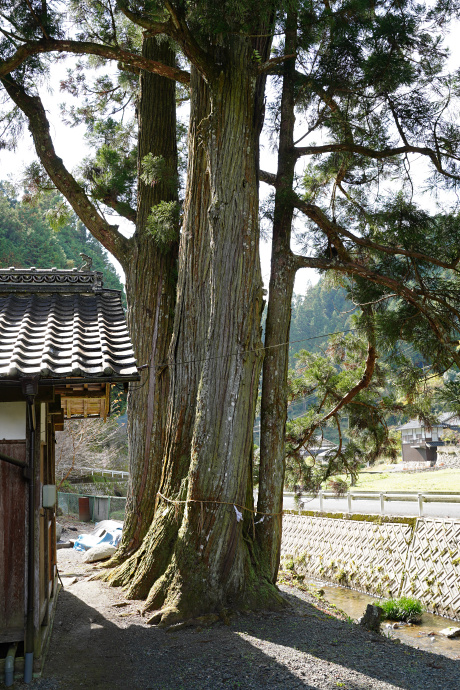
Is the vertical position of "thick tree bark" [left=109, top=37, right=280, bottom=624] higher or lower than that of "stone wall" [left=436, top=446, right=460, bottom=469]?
higher

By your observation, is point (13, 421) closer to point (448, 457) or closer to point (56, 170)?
point (56, 170)

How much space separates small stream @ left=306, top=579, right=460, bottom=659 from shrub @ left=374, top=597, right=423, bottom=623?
0.12 m

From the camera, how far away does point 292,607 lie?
21.9 ft

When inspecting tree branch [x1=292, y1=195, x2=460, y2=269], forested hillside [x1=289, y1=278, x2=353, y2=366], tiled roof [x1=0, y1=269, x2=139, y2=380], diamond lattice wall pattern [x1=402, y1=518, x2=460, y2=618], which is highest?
forested hillside [x1=289, y1=278, x2=353, y2=366]

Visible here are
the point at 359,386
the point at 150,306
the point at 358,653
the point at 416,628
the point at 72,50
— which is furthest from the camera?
the point at 359,386

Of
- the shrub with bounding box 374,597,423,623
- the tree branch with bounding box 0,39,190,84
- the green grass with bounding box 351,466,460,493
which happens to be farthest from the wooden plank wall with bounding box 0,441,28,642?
the green grass with bounding box 351,466,460,493

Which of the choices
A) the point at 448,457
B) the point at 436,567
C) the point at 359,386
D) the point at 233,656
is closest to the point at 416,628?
the point at 436,567

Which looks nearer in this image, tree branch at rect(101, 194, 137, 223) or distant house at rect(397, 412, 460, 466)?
tree branch at rect(101, 194, 137, 223)

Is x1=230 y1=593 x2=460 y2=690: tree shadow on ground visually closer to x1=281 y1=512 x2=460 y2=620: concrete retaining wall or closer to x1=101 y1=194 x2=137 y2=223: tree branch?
x1=281 y1=512 x2=460 y2=620: concrete retaining wall

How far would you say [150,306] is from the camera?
9.21 m

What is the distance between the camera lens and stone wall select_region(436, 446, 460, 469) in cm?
3251

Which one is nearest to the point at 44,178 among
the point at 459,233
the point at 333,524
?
the point at 459,233

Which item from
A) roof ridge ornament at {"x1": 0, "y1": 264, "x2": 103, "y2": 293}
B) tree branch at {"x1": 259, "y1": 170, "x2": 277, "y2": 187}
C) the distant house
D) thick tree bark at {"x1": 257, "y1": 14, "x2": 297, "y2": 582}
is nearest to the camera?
roof ridge ornament at {"x1": 0, "y1": 264, "x2": 103, "y2": 293}

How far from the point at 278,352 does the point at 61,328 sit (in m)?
3.55
